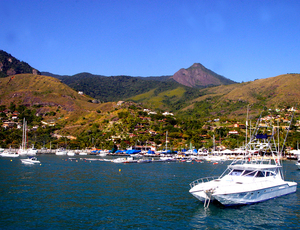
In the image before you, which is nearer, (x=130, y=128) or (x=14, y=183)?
(x=14, y=183)

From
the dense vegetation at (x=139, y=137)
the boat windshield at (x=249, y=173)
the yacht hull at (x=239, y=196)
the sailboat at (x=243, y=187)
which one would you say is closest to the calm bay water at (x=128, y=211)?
the yacht hull at (x=239, y=196)

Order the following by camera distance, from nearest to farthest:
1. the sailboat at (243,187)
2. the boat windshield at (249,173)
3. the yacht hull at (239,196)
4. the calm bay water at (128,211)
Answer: the calm bay water at (128,211) < the yacht hull at (239,196) < the sailboat at (243,187) < the boat windshield at (249,173)

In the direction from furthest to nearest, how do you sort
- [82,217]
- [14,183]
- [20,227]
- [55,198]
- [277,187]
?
[14,183]
[55,198]
[277,187]
[82,217]
[20,227]

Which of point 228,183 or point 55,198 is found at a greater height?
point 228,183

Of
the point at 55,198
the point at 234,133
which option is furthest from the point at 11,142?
the point at 55,198

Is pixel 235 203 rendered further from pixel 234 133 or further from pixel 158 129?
pixel 158 129

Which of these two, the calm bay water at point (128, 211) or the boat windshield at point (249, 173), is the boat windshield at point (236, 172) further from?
the calm bay water at point (128, 211)

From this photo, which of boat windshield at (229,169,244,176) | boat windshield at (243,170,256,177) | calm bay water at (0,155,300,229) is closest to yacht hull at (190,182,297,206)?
calm bay water at (0,155,300,229)

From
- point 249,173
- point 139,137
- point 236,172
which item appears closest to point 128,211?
point 236,172

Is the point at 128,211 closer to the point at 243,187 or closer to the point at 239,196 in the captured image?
the point at 239,196

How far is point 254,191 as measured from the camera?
1121 inches

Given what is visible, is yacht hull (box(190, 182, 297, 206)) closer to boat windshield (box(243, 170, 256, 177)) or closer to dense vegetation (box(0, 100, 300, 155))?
boat windshield (box(243, 170, 256, 177))

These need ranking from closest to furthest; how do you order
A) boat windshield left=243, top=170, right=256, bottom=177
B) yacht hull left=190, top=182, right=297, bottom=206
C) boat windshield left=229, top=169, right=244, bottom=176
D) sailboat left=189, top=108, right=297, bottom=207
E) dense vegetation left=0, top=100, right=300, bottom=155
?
yacht hull left=190, top=182, right=297, bottom=206, sailboat left=189, top=108, right=297, bottom=207, boat windshield left=243, top=170, right=256, bottom=177, boat windshield left=229, top=169, right=244, bottom=176, dense vegetation left=0, top=100, right=300, bottom=155

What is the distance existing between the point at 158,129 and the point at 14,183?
14998 centimetres
